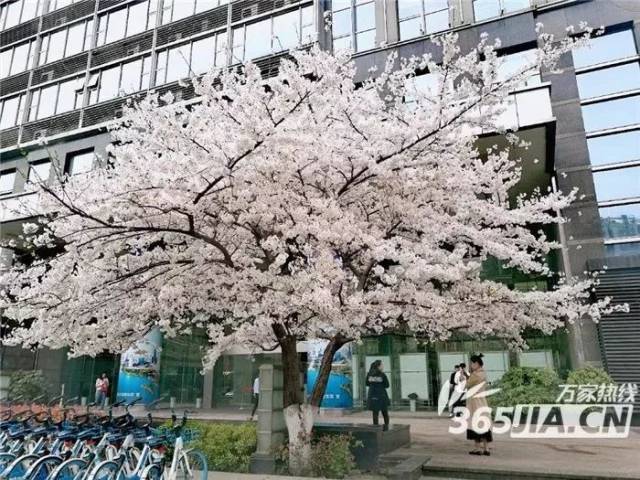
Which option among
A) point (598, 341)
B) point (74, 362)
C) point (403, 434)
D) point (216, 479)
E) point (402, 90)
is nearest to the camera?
point (216, 479)

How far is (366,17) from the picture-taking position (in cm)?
2223

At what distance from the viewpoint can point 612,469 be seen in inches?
311

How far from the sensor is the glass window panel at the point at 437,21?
2073 cm

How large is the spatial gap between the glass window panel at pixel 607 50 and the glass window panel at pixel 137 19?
22.5m

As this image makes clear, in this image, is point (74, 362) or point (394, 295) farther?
point (74, 362)

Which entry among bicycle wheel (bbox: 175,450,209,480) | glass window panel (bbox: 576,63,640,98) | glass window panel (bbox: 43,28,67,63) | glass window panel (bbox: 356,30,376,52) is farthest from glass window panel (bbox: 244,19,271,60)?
bicycle wheel (bbox: 175,450,209,480)

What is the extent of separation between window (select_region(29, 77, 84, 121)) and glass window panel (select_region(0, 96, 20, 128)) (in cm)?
152

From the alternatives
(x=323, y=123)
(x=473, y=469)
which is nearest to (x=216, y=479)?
(x=473, y=469)

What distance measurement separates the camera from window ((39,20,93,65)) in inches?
1145

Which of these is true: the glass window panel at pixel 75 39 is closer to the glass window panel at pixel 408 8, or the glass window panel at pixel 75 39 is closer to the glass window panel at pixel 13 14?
the glass window panel at pixel 13 14

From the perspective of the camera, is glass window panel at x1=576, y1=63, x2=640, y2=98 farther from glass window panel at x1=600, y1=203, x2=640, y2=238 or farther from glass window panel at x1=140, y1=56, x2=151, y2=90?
glass window panel at x1=140, y1=56, x2=151, y2=90

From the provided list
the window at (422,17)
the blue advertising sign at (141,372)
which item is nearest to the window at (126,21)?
the window at (422,17)

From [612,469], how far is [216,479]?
6.51m

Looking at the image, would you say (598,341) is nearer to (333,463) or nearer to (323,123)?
(333,463)
